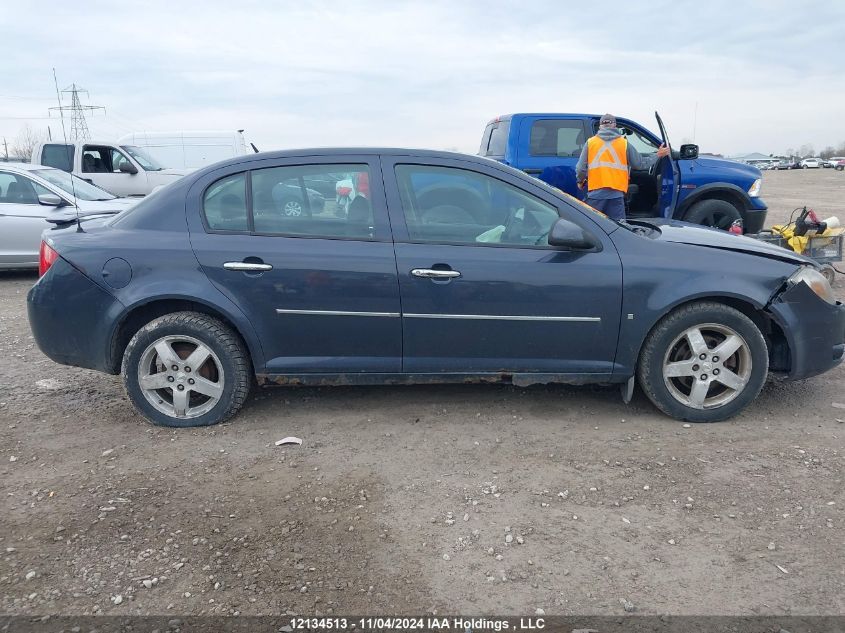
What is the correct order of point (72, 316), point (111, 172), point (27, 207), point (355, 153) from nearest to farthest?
point (72, 316) < point (355, 153) < point (27, 207) < point (111, 172)

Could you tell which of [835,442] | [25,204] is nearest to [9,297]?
[25,204]

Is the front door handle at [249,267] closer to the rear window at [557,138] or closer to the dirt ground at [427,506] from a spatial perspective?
the dirt ground at [427,506]

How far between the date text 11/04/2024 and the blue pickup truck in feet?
21.8

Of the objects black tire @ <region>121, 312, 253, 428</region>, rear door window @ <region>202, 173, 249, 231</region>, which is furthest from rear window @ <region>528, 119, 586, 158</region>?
black tire @ <region>121, 312, 253, 428</region>

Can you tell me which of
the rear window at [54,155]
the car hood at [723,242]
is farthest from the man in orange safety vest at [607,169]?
the rear window at [54,155]

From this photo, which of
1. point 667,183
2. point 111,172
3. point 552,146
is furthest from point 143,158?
point 667,183

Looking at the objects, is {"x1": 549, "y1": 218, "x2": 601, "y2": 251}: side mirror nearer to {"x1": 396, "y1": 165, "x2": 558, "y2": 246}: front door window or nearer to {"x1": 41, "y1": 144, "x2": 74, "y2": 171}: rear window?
{"x1": 396, "y1": 165, "x2": 558, "y2": 246}: front door window

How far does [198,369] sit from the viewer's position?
393 centimetres

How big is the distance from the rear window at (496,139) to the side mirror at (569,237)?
528 cm

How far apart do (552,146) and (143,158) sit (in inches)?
360

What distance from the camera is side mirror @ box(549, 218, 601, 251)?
12.2 ft

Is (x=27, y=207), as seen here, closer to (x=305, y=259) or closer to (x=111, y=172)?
(x=111, y=172)

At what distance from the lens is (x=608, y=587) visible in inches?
99.0

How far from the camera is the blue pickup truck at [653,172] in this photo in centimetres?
834
